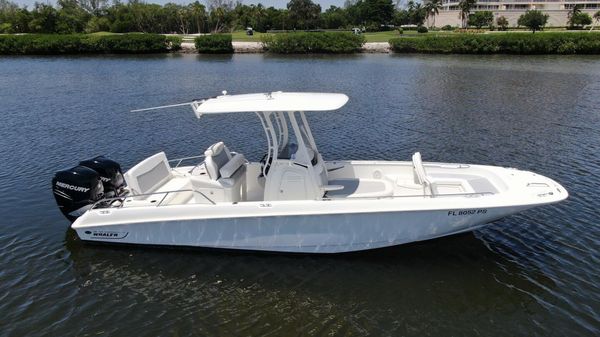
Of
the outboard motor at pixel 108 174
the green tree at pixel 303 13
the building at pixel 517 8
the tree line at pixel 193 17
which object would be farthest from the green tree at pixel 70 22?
the building at pixel 517 8

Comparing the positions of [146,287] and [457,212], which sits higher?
[457,212]

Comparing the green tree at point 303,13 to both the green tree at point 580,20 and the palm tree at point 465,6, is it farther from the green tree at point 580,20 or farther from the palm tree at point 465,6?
the green tree at point 580,20

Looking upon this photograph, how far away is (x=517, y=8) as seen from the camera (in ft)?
374

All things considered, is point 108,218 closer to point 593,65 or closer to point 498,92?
point 498,92

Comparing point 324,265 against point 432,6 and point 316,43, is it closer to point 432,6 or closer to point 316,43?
point 316,43

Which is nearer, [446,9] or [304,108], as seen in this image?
[304,108]

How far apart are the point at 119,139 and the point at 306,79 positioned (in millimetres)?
20201

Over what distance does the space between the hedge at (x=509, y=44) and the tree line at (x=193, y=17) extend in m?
44.0

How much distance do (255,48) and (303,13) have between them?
4245 cm

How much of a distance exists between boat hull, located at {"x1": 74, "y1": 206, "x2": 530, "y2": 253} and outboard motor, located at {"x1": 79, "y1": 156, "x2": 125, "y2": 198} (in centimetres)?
122

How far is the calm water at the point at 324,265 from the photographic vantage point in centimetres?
743

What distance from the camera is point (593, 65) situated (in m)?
41.7

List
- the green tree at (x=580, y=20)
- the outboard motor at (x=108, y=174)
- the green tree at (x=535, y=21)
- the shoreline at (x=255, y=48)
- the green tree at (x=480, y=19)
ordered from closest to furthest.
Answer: the outboard motor at (x=108, y=174) → the shoreline at (x=255, y=48) → the green tree at (x=535, y=21) → the green tree at (x=580, y=20) → the green tree at (x=480, y=19)

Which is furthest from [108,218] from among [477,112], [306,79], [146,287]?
[306,79]
